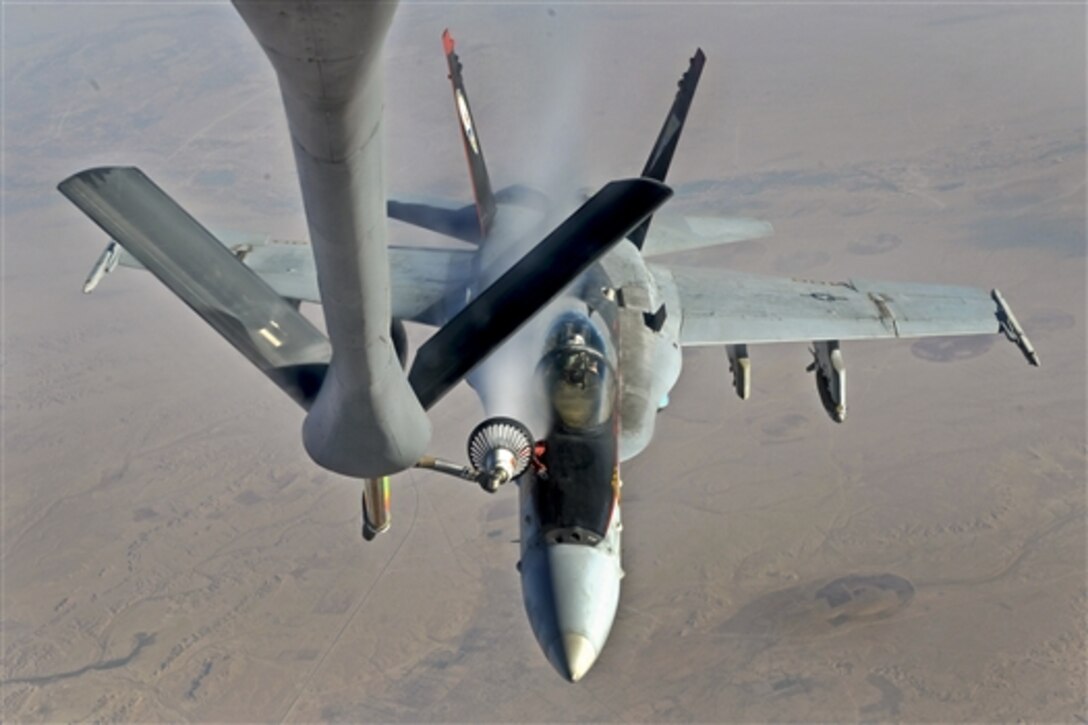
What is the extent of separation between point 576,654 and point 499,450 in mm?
3135

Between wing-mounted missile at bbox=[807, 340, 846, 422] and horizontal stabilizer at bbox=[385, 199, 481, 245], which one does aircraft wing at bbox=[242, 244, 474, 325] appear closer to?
horizontal stabilizer at bbox=[385, 199, 481, 245]

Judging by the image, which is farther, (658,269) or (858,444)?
(858,444)

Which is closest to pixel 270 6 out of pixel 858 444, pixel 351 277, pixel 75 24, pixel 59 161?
pixel 351 277

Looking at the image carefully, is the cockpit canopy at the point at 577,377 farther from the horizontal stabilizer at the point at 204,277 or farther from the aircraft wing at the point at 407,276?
the horizontal stabilizer at the point at 204,277

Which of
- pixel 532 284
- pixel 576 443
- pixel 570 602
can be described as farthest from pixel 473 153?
pixel 532 284

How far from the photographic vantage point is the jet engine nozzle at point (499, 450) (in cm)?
1277

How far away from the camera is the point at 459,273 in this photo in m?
22.1

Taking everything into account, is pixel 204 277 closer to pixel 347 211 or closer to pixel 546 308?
pixel 347 211

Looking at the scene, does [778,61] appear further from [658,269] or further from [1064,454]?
[658,269]

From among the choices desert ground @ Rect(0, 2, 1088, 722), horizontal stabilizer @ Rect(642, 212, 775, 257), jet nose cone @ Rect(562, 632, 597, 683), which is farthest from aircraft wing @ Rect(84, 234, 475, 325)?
jet nose cone @ Rect(562, 632, 597, 683)

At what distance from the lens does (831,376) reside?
22234 mm

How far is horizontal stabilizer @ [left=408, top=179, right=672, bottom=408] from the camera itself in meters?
7.94

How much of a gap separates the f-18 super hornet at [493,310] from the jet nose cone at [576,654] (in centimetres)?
3

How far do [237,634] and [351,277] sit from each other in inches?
1786
